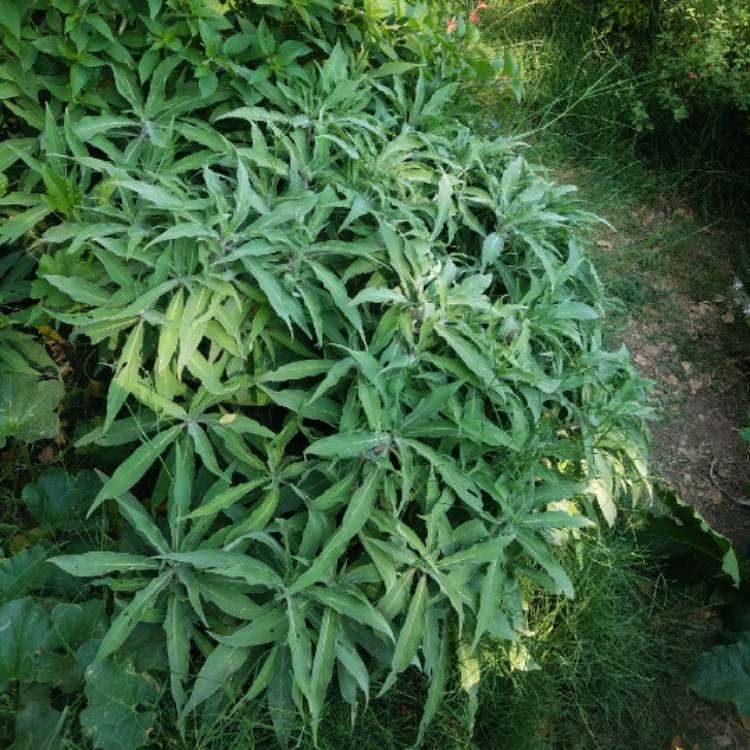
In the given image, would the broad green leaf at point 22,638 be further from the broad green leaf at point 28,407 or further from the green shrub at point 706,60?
the green shrub at point 706,60

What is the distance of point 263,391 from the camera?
212 cm

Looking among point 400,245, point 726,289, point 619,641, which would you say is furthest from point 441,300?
point 726,289

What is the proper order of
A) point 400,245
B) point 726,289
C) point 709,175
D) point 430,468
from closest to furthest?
point 430,468 < point 400,245 < point 726,289 < point 709,175

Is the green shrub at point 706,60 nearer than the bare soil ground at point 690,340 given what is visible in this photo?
No

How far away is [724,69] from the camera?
4094 mm

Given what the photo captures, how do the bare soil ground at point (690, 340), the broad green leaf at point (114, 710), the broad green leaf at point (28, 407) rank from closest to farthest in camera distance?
the broad green leaf at point (114, 710), the broad green leaf at point (28, 407), the bare soil ground at point (690, 340)

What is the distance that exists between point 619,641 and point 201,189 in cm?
186

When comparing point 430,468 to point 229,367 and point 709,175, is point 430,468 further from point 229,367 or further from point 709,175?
point 709,175

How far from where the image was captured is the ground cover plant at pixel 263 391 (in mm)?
1944

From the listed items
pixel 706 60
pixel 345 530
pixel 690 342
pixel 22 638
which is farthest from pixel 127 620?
pixel 706 60

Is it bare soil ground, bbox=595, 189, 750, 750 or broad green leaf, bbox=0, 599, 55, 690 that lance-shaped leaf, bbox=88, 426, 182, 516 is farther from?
bare soil ground, bbox=595, 189, 750, 750

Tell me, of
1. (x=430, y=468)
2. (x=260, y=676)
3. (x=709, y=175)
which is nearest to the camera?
(x=260, y=676)

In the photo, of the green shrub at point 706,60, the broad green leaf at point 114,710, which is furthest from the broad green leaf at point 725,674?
the green shrub at point 706,60

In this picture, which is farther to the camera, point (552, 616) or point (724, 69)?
point (724, 69)
